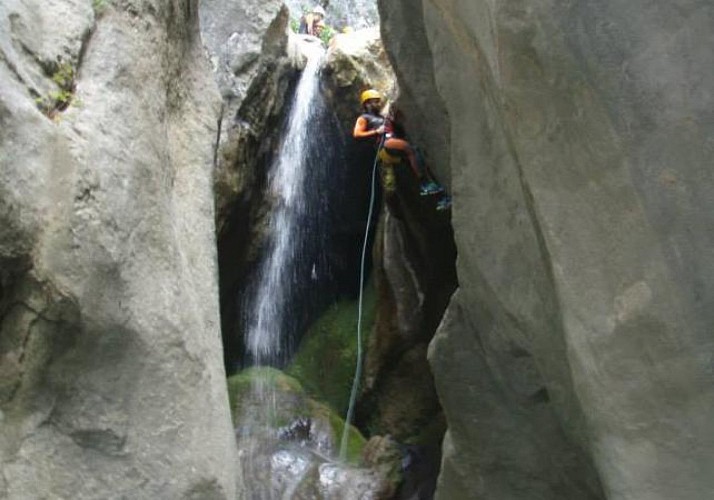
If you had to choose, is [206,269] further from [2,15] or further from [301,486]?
[301,486]

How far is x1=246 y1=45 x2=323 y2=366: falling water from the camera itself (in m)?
13.2

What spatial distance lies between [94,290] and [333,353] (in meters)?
9.06

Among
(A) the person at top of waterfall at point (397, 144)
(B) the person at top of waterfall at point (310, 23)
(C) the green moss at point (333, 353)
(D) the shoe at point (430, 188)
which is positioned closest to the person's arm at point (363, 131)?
(A) the person at top of waterfall at point (397, 144)

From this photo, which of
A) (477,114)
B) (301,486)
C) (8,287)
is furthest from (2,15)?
(301,486)

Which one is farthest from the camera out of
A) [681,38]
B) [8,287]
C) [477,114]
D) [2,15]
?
[477,114]

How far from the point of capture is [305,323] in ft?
44.9

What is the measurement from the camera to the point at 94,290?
4328 millimetres

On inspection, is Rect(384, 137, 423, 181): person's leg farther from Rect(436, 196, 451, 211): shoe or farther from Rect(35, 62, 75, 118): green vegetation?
Rect(35, 62, 75, 118): green vegetation

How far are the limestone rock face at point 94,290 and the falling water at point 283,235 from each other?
7963 mm

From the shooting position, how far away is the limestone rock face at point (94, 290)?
4.16 metres

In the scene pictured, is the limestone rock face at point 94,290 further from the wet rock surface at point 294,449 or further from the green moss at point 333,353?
the green moss at point 333,353

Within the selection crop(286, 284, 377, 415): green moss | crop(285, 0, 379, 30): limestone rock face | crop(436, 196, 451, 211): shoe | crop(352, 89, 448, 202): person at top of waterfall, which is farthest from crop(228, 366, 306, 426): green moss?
crop(285, 0, 379, 30): limestone rock face

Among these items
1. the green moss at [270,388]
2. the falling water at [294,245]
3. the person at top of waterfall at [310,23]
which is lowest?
the green moss at [270,388]

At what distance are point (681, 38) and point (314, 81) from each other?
981 cm
